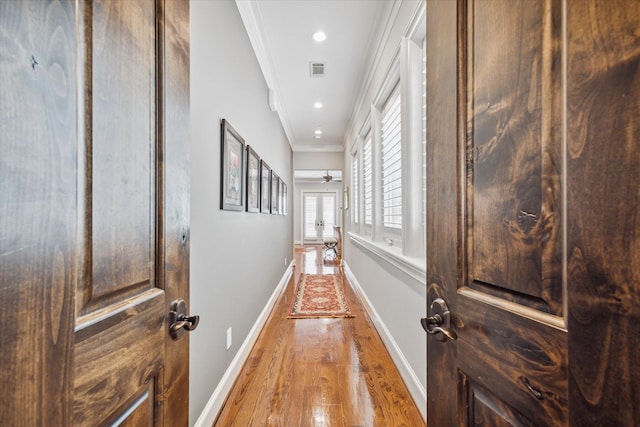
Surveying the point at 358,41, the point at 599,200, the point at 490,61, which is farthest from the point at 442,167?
the point at 358,41

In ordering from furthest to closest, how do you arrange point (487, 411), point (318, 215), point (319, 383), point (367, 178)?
point (318, 215) → point (367, 178) → point (319, 383) → point (487, 411)

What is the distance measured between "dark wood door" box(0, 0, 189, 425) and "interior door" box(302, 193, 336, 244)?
1085 centimetres

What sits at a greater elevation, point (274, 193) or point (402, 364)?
point (274, 193)

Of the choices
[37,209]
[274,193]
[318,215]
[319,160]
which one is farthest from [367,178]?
[318,215]

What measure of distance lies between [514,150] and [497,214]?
5.2 inches

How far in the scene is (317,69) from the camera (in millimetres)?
3227

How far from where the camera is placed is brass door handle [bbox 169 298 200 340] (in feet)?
2.45

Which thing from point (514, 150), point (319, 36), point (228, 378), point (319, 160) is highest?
point (319, 36)

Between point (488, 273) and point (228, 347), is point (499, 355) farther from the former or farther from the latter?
point (228, 347)

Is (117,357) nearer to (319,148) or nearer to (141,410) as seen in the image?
(141,410)

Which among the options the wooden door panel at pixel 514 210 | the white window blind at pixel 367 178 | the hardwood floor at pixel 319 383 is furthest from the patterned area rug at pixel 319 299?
the wooden door panel at pixel 514 210

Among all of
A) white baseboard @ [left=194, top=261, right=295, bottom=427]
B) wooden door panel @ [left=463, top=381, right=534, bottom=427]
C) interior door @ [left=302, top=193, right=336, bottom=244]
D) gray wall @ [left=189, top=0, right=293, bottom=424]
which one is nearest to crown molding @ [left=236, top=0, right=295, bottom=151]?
gray wall @ [left=189, top=0, right=293, bottom=424]

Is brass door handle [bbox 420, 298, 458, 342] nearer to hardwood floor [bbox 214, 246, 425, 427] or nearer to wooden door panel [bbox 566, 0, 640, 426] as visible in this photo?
wooden door panel [bbox 566, 0, 640, 426]

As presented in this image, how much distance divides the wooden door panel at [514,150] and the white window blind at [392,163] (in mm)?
1665
